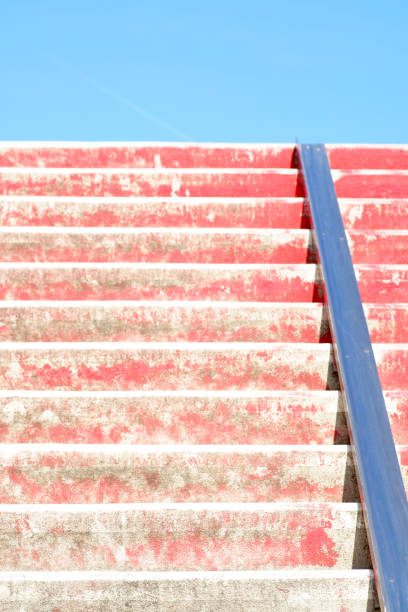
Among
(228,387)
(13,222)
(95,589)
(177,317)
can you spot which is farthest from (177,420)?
(13,222)

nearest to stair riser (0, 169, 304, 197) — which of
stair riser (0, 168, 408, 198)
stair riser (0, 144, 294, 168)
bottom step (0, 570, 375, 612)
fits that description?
stair riser (0, 168, 408, 198)

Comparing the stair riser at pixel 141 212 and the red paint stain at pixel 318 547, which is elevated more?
the stair riser at pixel 141 212

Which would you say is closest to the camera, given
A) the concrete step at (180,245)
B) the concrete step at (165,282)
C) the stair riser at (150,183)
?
the concrete step at (165,282)

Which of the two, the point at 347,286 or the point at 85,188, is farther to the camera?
the point at 85,188

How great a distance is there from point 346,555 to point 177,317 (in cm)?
156

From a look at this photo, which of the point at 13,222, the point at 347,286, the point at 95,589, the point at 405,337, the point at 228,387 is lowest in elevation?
the point at 95,589

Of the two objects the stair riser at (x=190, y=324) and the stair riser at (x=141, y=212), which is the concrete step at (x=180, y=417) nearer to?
the stair riser at (x=190, y=324)

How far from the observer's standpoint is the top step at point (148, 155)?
209 inches

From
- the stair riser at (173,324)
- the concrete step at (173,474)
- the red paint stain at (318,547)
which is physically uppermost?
the stair riser at (173,324)

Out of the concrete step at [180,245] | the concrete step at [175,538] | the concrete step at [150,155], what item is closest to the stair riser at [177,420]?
the concrete step at [175,538]

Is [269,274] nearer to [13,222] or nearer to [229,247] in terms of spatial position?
[229,247]

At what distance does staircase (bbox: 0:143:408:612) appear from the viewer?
108 inches

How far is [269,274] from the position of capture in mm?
4070

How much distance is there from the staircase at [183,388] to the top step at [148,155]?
0.80 ft
